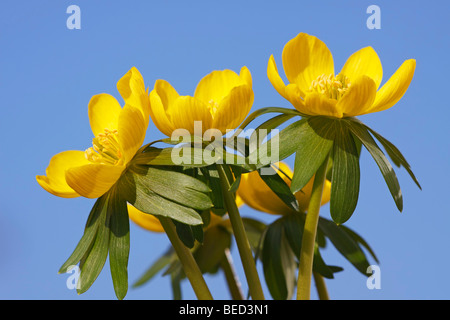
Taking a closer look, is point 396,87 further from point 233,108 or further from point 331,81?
point 233,108

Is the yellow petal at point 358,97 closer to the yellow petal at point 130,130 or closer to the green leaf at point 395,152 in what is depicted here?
the green leaf at point 395,152

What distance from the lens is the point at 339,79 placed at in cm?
105

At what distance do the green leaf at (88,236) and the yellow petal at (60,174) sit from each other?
0.14ft

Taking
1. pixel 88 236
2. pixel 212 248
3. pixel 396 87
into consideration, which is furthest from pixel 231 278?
pixel 396 87

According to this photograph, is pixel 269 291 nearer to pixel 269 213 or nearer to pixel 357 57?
pixel 269 213

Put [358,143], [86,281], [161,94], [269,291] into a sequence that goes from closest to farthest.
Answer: [86,281]
[161,94]
[358,143]
[269,291]

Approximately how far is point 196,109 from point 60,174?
28 centimetres

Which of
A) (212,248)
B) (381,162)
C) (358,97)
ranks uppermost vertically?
(358,97)

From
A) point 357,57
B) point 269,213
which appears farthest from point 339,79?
point 269,213

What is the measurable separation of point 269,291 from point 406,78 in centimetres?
52

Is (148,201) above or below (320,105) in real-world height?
below

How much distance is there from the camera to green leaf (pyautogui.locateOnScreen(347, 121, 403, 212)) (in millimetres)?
926

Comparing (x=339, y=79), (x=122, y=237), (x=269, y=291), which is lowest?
(x=269, y=291)

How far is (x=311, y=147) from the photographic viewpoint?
0.93m
